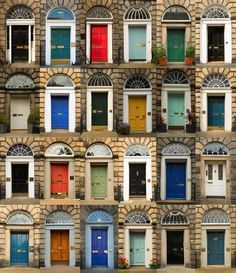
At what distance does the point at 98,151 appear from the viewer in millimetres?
30000

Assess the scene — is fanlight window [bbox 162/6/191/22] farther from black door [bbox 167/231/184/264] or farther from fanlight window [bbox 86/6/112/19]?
black door [bbox 167/231/184/264]

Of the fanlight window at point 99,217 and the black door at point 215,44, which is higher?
the black door at point 215,44

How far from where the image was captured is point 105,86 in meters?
30.0

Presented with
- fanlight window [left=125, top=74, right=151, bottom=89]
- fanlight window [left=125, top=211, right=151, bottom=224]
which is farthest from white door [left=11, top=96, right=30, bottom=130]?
fanlight window [left=125, top=211, right=151, bottom=224]

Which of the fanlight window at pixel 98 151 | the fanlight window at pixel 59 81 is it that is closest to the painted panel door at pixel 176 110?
the fanlight window at pixel 98 151

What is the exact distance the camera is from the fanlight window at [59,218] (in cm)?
2980

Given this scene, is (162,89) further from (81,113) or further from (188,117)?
(81,113)

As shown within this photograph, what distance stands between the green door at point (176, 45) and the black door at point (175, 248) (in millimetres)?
7638

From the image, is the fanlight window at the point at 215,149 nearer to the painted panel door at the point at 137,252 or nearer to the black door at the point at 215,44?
the black door at the point at 215,44

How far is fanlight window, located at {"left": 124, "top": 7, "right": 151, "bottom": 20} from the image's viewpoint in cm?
3014

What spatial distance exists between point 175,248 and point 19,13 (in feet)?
40.2

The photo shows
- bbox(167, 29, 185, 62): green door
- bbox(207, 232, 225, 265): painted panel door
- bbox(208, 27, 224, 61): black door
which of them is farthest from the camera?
bbox(167, 29, 185, 62): green door

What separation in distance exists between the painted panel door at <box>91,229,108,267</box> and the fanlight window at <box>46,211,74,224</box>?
3.95 feet

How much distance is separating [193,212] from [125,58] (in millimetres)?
7292
